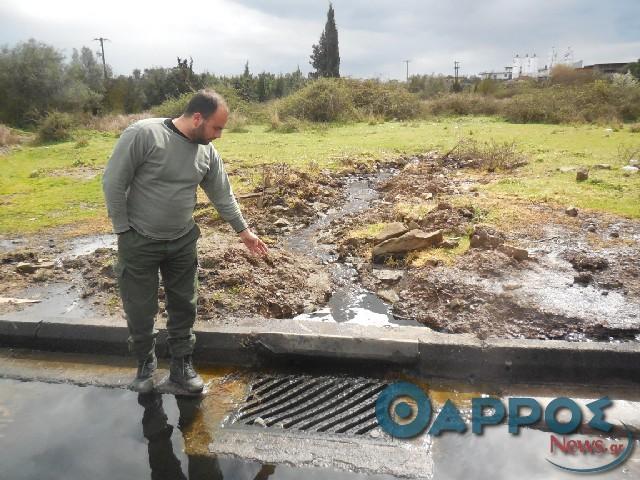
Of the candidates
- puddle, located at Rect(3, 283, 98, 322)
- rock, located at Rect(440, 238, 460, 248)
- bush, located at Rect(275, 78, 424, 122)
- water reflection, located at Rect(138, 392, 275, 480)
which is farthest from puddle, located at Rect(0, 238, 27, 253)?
bush, located at Rect(275, 78, 424, 122)

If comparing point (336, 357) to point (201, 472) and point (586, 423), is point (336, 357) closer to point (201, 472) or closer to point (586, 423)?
point (201, 472)

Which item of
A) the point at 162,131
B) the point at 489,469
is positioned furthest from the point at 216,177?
Answer: the point at 489,469

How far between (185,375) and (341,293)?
2146mm

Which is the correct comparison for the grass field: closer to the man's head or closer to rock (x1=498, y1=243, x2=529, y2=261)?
rock (x1=498, y1=243, x2=529, y2=261)

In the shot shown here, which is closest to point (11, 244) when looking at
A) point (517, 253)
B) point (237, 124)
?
point (517, 253)

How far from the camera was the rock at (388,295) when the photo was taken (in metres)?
4.81

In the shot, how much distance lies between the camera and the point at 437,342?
3.42 m

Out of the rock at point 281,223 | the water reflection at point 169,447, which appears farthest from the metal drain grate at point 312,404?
the rock at point 281,223

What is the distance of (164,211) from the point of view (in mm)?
3014

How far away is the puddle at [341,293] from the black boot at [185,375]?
133 cm

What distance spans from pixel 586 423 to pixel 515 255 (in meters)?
2.61

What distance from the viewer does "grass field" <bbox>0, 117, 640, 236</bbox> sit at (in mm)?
8195

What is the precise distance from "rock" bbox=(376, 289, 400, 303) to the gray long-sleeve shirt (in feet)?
7.74

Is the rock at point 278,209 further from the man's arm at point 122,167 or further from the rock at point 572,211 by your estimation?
the man's arm at point 122,167
